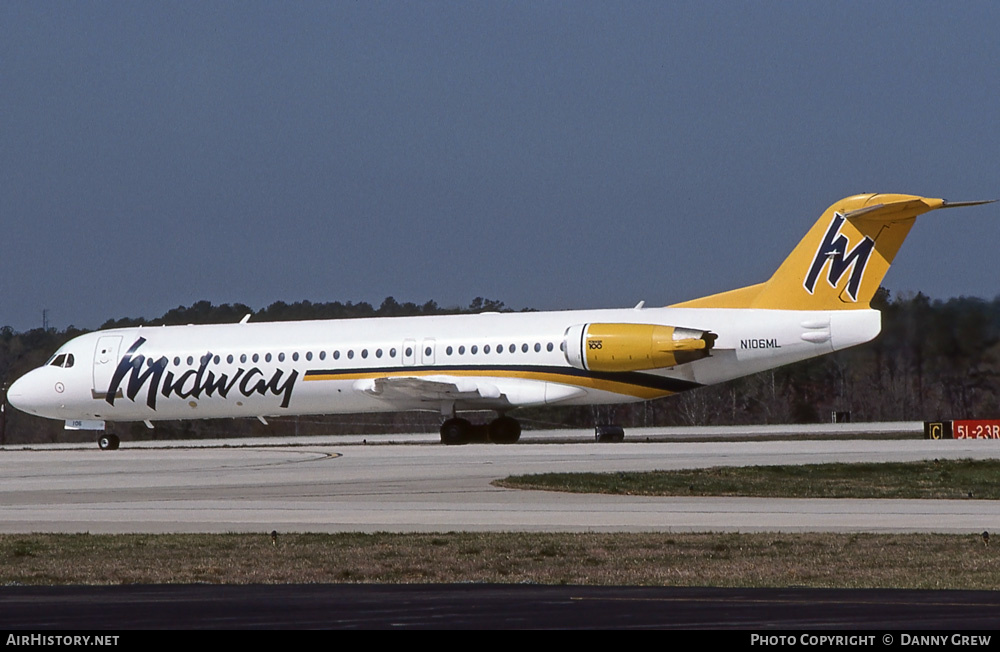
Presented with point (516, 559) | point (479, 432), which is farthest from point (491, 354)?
point (516, 559)

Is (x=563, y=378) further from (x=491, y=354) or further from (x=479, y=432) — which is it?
(x=479, y=432)

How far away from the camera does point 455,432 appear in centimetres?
4266

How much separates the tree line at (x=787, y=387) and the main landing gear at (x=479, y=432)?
1067cm

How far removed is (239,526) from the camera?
19000 mm

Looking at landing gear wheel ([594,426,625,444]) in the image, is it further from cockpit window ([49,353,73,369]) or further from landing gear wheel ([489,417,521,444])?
cockpit window ([49,353,73,369])

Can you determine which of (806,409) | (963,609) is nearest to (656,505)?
(963,609)

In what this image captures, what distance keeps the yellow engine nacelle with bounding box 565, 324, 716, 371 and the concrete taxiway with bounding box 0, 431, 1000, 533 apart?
3.08 metres

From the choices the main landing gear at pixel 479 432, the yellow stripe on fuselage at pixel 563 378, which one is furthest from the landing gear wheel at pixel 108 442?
the main landing gear at pixel 479 432

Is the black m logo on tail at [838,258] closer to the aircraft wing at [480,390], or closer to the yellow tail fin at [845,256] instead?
the yellow tail fin at [845,256]

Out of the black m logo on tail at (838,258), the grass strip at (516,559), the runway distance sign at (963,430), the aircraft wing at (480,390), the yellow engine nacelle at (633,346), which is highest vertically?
the black m logo on tail at (838,258)

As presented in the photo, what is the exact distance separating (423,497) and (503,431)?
797 inches

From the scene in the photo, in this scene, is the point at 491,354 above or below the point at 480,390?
above

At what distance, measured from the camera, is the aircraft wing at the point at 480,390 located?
137ft

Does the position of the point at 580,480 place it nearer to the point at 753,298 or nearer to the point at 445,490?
the point at 445,490
